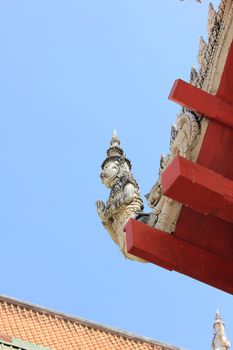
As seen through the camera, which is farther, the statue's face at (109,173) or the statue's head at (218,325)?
the statue's head at (218,325)

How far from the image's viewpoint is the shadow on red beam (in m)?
6.47

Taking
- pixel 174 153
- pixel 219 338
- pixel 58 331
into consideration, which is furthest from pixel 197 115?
pixel 58 331

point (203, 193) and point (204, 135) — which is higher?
point (204, 135)

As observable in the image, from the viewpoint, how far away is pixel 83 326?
51.4ft

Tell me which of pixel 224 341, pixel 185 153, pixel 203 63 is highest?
pixel 224 341

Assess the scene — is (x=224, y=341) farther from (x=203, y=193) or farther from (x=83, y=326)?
(x=203, y=193)

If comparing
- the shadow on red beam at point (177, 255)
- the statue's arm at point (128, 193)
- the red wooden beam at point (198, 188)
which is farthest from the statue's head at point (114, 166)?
the red wooden beam at point (198, 188)

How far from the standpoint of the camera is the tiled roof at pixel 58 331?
14516mm

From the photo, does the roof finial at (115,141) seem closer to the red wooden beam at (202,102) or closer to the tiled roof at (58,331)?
the red wooden beam at (202,102)

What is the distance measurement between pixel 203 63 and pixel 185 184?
4.76ft

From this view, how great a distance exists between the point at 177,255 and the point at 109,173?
5.21 ft

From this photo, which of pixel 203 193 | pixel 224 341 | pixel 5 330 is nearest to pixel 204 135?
pixel 203 193

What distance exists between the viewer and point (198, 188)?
590 centimetres

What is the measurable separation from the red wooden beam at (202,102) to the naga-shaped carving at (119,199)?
51.7 inches
